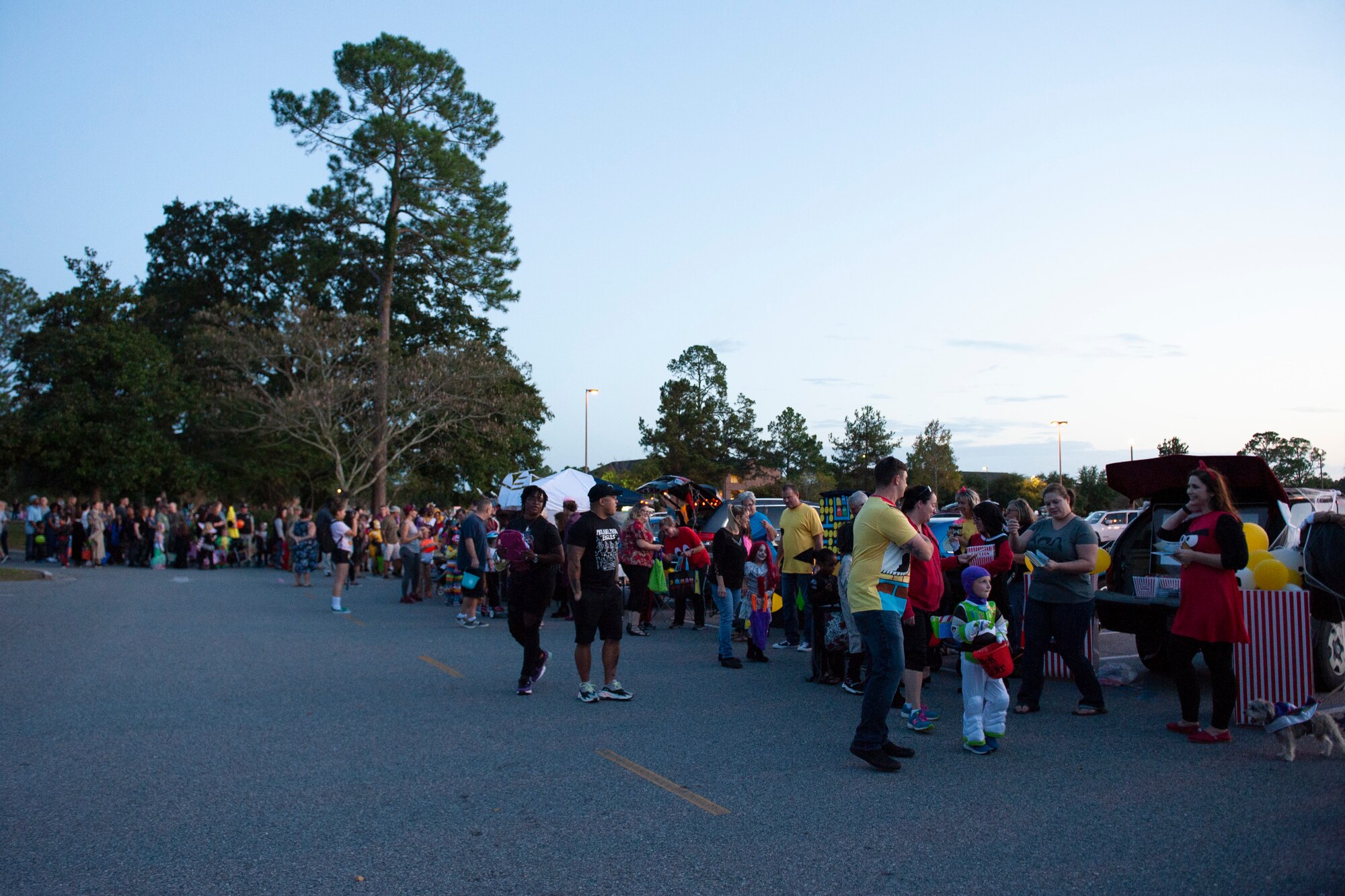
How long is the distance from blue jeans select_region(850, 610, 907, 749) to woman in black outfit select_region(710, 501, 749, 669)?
161 inches

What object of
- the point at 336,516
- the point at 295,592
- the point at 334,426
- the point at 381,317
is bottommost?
the point at 295,592

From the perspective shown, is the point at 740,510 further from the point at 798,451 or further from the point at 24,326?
the point at 798,451

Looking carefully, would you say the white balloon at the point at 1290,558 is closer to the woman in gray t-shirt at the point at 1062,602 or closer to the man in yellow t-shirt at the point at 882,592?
the woman in gray t-shirt at the point at 1062,602

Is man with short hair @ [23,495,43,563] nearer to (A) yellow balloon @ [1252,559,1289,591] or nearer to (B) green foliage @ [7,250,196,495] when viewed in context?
(B) green foliage @ [7,250,196,495]

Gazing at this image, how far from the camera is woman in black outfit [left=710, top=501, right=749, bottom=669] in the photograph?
34.4 feet

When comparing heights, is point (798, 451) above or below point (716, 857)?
above

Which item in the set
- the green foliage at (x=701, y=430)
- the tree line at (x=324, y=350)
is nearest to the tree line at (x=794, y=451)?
the green foliage at (x=701, y=430)

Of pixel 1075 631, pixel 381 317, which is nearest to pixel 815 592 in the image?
pixel 1075 631

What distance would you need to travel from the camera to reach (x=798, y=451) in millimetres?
75562

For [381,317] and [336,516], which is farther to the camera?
[381,317]

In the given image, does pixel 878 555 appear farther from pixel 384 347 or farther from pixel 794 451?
pixel 794 451

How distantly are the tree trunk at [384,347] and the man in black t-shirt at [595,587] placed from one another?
97.2 feet

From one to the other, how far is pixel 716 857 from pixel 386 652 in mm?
7755

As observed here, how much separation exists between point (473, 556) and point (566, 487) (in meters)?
6.62
